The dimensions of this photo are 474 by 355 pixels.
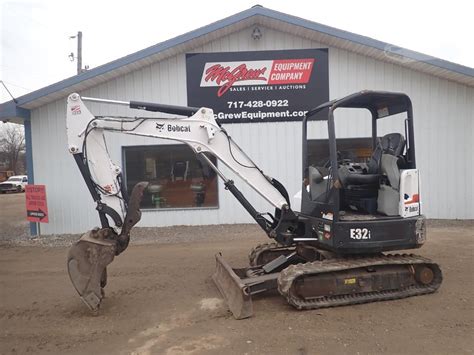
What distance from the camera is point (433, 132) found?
36.7 ft

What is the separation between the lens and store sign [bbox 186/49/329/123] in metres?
10.9

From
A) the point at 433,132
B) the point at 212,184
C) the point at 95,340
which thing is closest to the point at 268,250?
the point at 95,340

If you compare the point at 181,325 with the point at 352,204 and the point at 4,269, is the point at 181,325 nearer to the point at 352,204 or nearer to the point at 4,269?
the point at 352,204

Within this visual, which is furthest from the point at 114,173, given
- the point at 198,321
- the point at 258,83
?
the point at 258,83

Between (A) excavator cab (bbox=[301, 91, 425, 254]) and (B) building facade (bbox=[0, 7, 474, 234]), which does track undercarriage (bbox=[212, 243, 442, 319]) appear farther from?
(B) building facade (bbox=[0, 7, 474, 234])

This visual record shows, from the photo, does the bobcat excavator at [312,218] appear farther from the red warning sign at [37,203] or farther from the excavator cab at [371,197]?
the red warning sign at [37,203]

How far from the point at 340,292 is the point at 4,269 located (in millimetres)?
6534

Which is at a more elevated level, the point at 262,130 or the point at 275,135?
the point at 262,130

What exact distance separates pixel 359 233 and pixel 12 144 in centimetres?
6097

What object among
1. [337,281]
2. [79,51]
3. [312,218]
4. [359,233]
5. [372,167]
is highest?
[79,51]

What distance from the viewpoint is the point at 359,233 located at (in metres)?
5.10

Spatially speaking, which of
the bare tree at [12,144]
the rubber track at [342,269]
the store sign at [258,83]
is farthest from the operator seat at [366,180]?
the bare tree at [12,144]

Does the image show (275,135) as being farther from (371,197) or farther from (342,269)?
(342,269)

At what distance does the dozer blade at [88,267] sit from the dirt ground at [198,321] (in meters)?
0.29
